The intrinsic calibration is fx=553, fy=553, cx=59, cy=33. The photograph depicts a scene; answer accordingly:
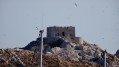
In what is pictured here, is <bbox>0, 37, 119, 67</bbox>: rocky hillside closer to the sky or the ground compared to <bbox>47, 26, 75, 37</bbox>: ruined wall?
closer to the ground

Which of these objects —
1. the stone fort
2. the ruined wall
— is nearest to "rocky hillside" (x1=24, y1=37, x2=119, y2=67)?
the stone fort

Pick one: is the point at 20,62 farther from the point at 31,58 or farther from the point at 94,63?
the point at 94,63

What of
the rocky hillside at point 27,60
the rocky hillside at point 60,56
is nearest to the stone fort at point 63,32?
the rocky hillside at point 60,56

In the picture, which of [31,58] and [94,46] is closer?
[31,58]

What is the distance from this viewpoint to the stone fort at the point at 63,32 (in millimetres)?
132962

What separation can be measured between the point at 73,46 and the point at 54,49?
488 centimetres

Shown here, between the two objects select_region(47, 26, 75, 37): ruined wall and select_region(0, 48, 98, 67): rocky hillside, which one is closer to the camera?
select_region(0, 48, 98, 67): rocky hillside

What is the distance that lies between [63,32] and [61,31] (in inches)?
22.2

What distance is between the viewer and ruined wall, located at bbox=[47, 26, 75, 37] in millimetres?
134375

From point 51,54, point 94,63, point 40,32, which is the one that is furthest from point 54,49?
point 40,32

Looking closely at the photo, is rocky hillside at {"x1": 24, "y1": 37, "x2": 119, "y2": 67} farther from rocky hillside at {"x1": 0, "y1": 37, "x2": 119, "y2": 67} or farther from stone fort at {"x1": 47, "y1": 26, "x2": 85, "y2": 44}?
stone fort at {"x1": 47, "y1": 26, "x2": 85, "y2": 44}

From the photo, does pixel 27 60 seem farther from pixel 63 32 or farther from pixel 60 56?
pixel 63 32

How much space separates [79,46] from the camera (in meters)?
125

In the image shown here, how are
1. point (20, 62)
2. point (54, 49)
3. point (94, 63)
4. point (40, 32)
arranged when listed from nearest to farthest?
point (40, 32)
point (20, 62)
point (94, 63)
point (54, 49)
